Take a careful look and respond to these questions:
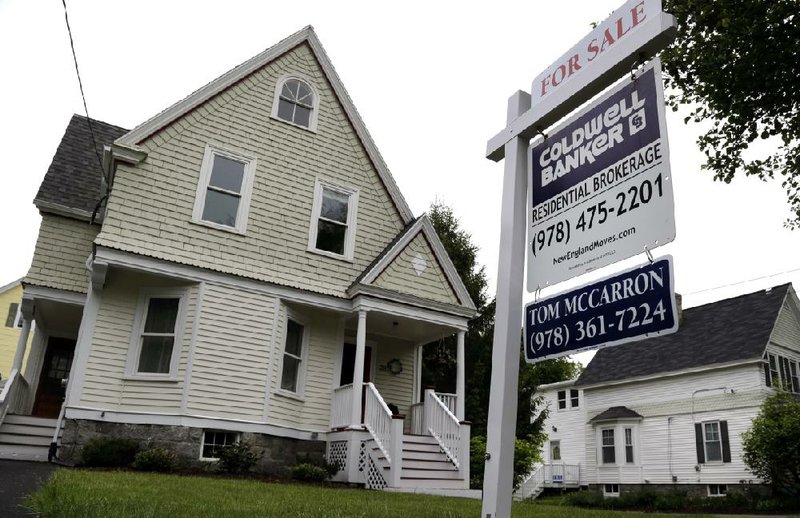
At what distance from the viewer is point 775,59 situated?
1002 cm

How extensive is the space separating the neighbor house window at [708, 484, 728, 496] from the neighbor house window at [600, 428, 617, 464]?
429 cm

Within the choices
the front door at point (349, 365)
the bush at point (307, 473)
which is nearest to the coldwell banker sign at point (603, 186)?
the bush at point (307, 473)

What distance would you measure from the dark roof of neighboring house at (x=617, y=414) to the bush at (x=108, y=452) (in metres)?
21.1

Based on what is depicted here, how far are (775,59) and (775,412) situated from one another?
539 inches

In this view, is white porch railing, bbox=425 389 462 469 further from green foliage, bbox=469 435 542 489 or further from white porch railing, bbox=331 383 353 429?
green foliage, bbox=469 435 542 489

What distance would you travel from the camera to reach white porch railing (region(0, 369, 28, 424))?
12.0 m

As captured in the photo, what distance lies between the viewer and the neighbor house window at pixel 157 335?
11.6 m

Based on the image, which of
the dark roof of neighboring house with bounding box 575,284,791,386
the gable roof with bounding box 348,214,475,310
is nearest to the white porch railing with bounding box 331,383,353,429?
the gable roof with bounding box 348,214,475,310

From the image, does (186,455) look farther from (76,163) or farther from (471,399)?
(471,399)

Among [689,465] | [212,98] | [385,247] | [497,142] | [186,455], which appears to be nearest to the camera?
[497,142]

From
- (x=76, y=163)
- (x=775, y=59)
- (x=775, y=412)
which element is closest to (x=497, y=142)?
(x=775, y=59)

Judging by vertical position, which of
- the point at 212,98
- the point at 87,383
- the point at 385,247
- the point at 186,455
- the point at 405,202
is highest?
the point at 212,98

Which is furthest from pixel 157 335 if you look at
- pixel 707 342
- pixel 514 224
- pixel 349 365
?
pixel 707 342

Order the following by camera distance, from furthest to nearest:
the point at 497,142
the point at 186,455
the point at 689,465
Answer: the point at 689,465
the point at 186,455
the point at 497,142
